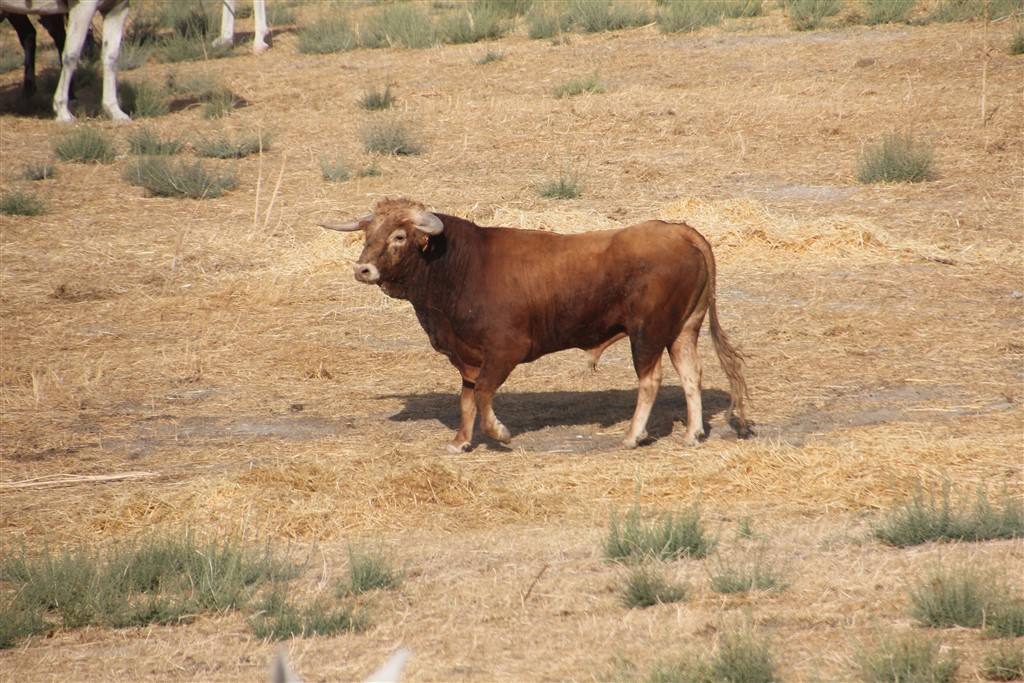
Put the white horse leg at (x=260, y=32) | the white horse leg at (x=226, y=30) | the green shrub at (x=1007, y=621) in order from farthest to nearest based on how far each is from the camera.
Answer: the white horse leg at (x=226, y=30)
the white horse leg at (x=260, y=32)
the green shrub at (x=1007, y=621)

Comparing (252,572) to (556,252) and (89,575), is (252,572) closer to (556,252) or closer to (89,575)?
(89,575)

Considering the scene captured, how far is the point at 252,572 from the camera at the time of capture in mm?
6434

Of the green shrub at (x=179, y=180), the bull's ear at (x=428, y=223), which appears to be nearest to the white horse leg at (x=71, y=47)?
the green shrub at (x=179, y=180)

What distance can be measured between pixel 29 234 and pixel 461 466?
8.18m

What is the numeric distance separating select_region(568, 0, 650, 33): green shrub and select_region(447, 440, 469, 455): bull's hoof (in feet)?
53.6

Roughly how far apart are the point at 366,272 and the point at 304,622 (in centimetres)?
293

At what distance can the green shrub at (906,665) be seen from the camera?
487 cm

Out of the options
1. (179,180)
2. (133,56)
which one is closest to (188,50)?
(133,56)

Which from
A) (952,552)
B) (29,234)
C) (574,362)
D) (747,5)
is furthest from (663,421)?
(747,5)

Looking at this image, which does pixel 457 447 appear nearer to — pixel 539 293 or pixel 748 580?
pixel 539 293

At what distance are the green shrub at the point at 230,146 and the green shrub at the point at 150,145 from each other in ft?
1.11

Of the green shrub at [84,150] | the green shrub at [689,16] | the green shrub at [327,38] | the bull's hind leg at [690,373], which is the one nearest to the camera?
the bull's hind leg at [690,373]

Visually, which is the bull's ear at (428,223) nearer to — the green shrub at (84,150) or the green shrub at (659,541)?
the green shrub at (659,541)

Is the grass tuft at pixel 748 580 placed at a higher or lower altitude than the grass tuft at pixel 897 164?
lower
